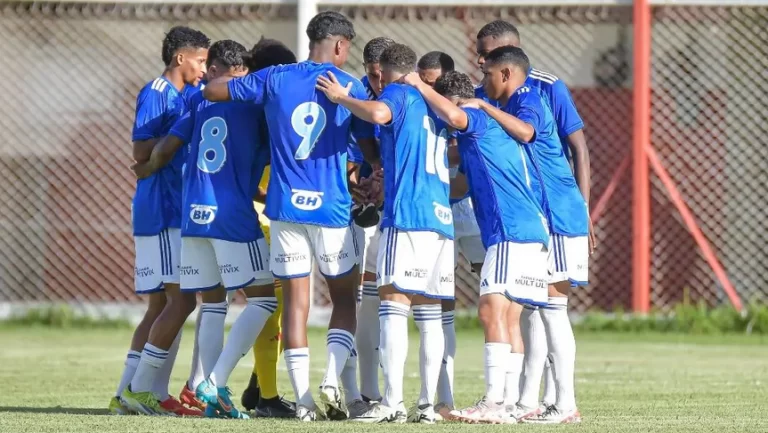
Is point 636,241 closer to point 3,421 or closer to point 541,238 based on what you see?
point 541,238

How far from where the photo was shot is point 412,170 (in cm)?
714

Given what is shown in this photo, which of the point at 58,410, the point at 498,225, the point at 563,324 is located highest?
the point at 498,225

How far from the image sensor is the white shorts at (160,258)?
8.00 m

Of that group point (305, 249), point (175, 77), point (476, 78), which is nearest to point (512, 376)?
point (305, 249)

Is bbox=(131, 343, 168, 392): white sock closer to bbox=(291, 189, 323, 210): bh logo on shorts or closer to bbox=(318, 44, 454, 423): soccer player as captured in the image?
bbox=(291, 189, 323, 210): bh logo on shorts

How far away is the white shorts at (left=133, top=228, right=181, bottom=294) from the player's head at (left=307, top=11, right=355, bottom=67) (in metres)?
1.34

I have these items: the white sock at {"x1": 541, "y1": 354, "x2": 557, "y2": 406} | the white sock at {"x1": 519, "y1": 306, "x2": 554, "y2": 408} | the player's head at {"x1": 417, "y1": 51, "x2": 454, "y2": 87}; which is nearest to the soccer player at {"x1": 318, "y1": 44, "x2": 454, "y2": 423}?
the white sock at {"x1": 519, "y1": 306, "x2": 554, "y2": 408}

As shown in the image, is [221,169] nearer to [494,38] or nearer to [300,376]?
[300,376]

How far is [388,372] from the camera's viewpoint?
23.3 ft

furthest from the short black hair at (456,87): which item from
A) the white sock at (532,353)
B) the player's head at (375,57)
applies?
the white sock at (532,353)

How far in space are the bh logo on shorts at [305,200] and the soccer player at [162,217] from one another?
994 mm

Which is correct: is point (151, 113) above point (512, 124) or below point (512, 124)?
above

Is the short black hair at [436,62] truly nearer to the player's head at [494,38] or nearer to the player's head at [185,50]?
the player's head at [494,38]

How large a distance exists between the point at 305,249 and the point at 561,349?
55.2 inches
